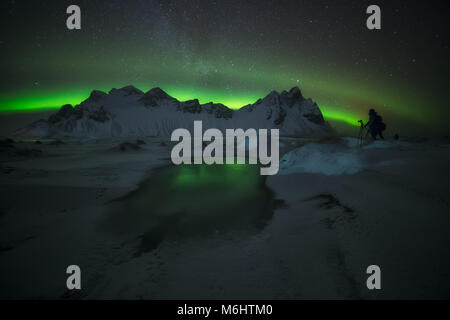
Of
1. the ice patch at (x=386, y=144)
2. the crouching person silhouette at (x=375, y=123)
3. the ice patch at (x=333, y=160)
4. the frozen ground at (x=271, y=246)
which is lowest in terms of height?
the frozen ground at (x=271, y=246)

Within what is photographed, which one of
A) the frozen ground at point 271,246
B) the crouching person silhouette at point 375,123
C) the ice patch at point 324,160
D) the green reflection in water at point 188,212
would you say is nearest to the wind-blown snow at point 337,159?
the ice patch at point 324,160

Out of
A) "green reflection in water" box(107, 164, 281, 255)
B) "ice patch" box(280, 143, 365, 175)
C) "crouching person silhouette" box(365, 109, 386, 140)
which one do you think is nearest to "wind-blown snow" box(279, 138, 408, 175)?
"ice patch" box(280, 143, 365, 175)

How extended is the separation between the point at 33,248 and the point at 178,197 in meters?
5.75

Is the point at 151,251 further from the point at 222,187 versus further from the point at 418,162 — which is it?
the point at 418,162

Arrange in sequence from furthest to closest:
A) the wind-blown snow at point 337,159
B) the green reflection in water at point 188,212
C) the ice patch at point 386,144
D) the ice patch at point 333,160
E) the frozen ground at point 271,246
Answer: the ice patch at point 386,144, the wind-blown snow at point 337,159, the ice patch at point 333,160, the green reflection in water at point 188,212, the frozen ground at point 271,246

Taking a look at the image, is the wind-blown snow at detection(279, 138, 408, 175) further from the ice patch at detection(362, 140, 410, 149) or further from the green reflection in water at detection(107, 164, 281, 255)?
the green reflection in water at detection(107, 164, 281, 255)

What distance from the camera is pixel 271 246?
Result: 503cm

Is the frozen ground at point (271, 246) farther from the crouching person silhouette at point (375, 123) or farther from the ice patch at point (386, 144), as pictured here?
the crouching person silhouette at point (375, 123)

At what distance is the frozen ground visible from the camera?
3469 mm

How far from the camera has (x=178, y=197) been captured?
33.3 feet

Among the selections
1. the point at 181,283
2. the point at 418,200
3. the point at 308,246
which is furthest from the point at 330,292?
the point at 418,200

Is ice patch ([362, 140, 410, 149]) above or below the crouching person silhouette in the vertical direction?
below

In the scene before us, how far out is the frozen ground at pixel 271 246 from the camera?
11.4ft
